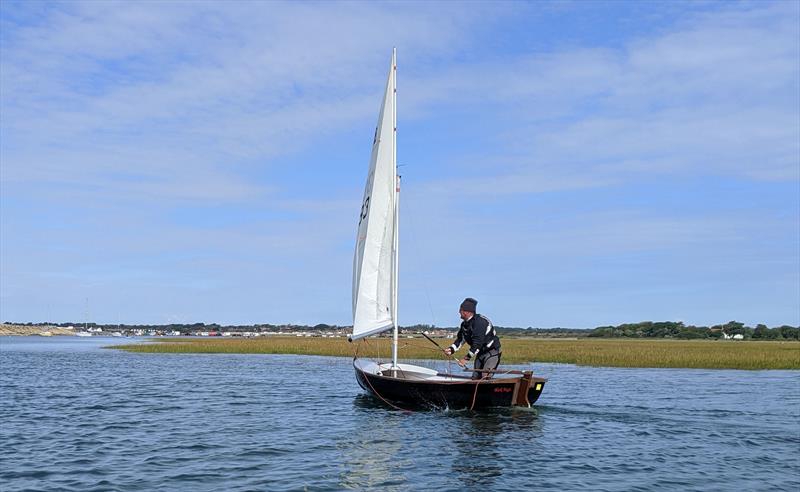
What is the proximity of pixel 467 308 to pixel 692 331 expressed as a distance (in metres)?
154

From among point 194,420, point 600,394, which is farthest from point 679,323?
point 194,420

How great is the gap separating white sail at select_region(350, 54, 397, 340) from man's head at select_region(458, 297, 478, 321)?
3.74 meters

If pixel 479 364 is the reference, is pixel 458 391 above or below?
below

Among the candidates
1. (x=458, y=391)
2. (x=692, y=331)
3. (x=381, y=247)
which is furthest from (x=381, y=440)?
(x=692, y=331)

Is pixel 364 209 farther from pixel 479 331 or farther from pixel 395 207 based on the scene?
pixel 479 331

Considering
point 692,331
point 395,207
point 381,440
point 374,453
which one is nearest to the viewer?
A: point 374,453

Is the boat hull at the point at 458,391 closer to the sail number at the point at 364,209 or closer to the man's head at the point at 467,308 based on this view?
the man's head at the point at 467,308

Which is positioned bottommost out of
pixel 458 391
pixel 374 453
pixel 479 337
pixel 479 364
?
pixel 374 453

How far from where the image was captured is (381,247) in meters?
28.0

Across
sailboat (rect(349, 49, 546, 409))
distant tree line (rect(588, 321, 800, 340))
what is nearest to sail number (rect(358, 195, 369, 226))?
sailboat (rect(349, 49, 546, 409))

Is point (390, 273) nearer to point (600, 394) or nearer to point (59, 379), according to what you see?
point (600, 394)

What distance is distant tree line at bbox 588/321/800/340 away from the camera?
155m

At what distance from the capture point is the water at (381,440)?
15703 millimetres

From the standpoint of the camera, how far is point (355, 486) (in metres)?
15.1
